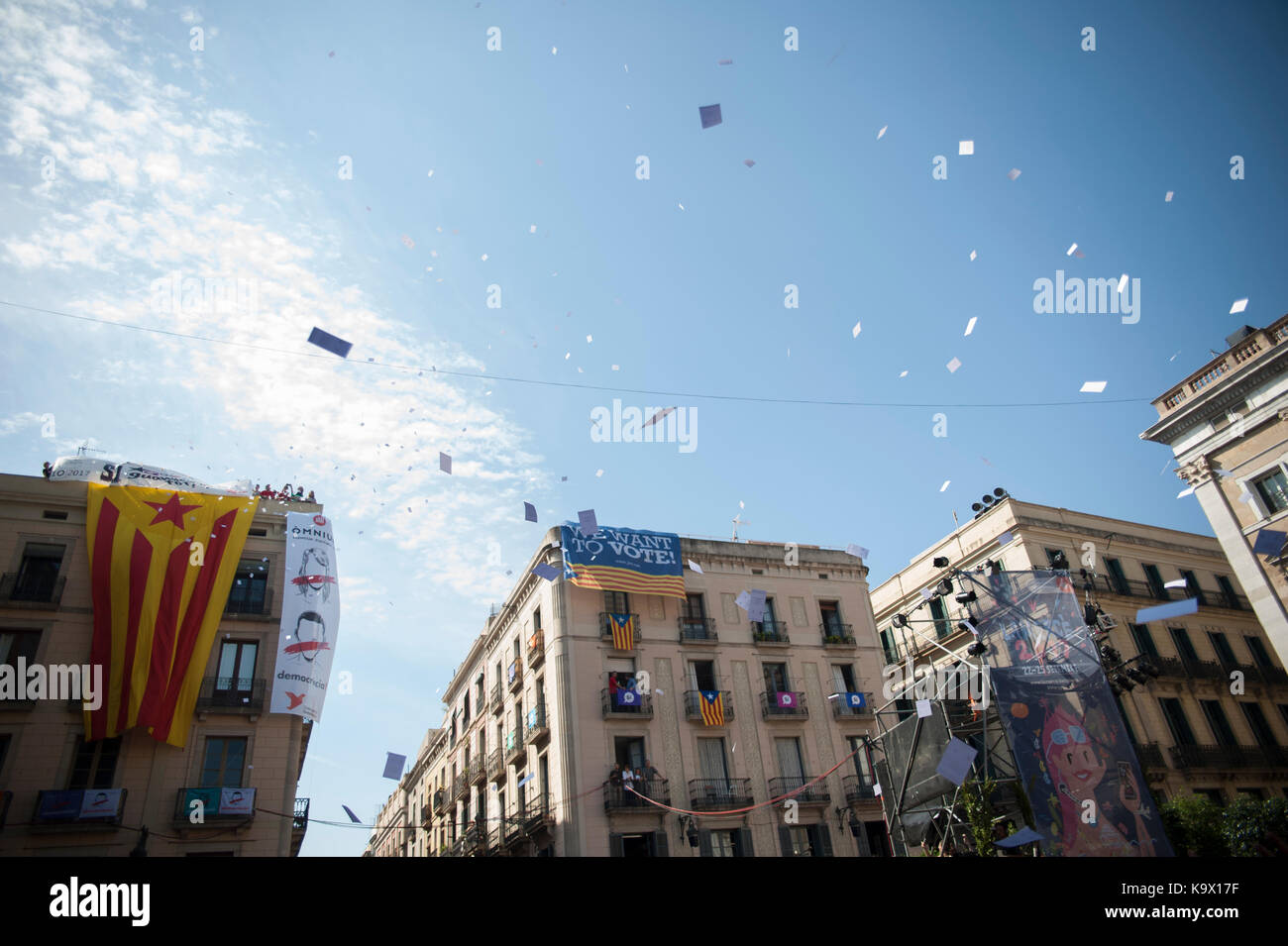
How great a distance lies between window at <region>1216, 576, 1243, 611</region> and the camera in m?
31.6

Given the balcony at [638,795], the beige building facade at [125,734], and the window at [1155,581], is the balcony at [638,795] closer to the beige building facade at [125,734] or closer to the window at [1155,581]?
the beige building facade at [125,734]

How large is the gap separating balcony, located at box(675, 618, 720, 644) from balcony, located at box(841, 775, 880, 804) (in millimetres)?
6430

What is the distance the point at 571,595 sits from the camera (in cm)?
2766

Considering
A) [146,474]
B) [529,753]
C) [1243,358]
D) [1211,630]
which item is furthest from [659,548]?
[1211,630]

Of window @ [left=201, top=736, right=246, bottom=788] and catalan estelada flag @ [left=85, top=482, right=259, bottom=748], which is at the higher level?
catalan estelada flag @ [left=85, top=482, right=259, bottom=748]

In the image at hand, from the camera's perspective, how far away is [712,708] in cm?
2662

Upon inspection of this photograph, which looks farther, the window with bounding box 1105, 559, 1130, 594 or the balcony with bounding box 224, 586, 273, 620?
the window with bounding box 1105, 559, 1130, 594

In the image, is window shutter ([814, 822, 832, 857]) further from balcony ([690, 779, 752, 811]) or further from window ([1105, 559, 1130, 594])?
window ([1105, 559, 1130, 594])

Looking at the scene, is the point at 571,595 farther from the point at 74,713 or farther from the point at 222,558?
the point at 74,713

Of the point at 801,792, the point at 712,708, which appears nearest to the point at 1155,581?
the point at 801,792

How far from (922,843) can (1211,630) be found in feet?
66.4

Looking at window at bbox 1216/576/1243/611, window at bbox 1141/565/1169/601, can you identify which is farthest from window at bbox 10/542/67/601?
window at bbox 1216/576/1243/611

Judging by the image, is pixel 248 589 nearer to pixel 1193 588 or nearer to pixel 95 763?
pixel 95 763

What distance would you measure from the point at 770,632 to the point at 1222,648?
1751 cm
